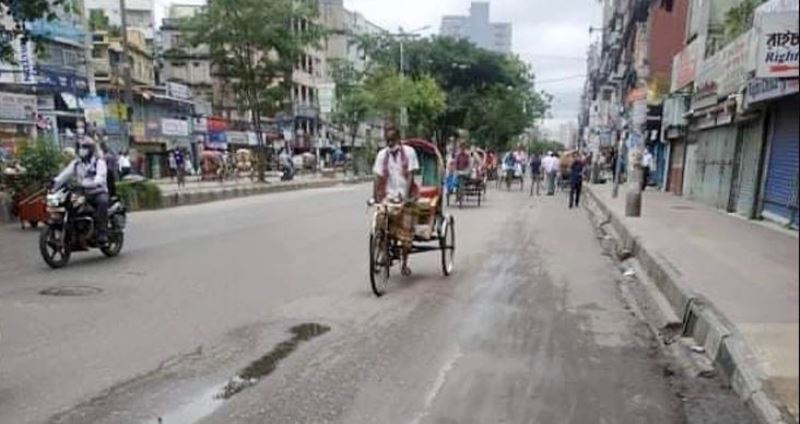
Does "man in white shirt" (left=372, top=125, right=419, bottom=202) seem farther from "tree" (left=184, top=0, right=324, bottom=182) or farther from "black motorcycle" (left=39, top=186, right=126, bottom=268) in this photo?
"tree" (left=184, top=0, right=324, bottom=182)

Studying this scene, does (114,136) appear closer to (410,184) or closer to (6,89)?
(6,89)

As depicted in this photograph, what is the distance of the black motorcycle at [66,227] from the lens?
9.86 metres

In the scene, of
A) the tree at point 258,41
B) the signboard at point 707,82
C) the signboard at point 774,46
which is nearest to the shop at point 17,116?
the tree at point 258,41

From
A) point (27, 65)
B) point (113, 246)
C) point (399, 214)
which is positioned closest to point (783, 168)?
point (399, 214)

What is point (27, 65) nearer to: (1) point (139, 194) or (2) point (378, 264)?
(1) point (139, 194)

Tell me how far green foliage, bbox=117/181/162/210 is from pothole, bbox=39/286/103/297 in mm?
10684

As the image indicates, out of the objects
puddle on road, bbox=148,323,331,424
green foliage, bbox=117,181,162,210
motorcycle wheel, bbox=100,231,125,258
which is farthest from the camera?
green foliage, bbox=117,181,162,210

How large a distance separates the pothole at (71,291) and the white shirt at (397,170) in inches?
143

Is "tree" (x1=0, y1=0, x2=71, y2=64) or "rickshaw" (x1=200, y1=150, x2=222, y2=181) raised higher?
"tree" (x1=0, y1=0, x2=71, y2=64)

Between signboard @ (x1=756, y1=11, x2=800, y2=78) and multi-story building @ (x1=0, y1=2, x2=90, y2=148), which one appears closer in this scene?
signboard @ (x1=756, y1=11, x2=800, y2=78)

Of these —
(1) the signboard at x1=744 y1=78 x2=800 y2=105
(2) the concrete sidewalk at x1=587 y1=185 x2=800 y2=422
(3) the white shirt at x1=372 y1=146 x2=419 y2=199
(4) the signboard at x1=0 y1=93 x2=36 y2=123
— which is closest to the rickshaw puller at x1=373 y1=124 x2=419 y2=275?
(3) the white shirt at x1=372 y1=146 x2=419 y2=199

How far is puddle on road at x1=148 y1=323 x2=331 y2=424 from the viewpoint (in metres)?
4.46

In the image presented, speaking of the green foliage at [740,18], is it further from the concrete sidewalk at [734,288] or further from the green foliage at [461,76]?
the green foliage at [461,76]

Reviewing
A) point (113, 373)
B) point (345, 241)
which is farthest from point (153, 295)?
point (345, 241)
